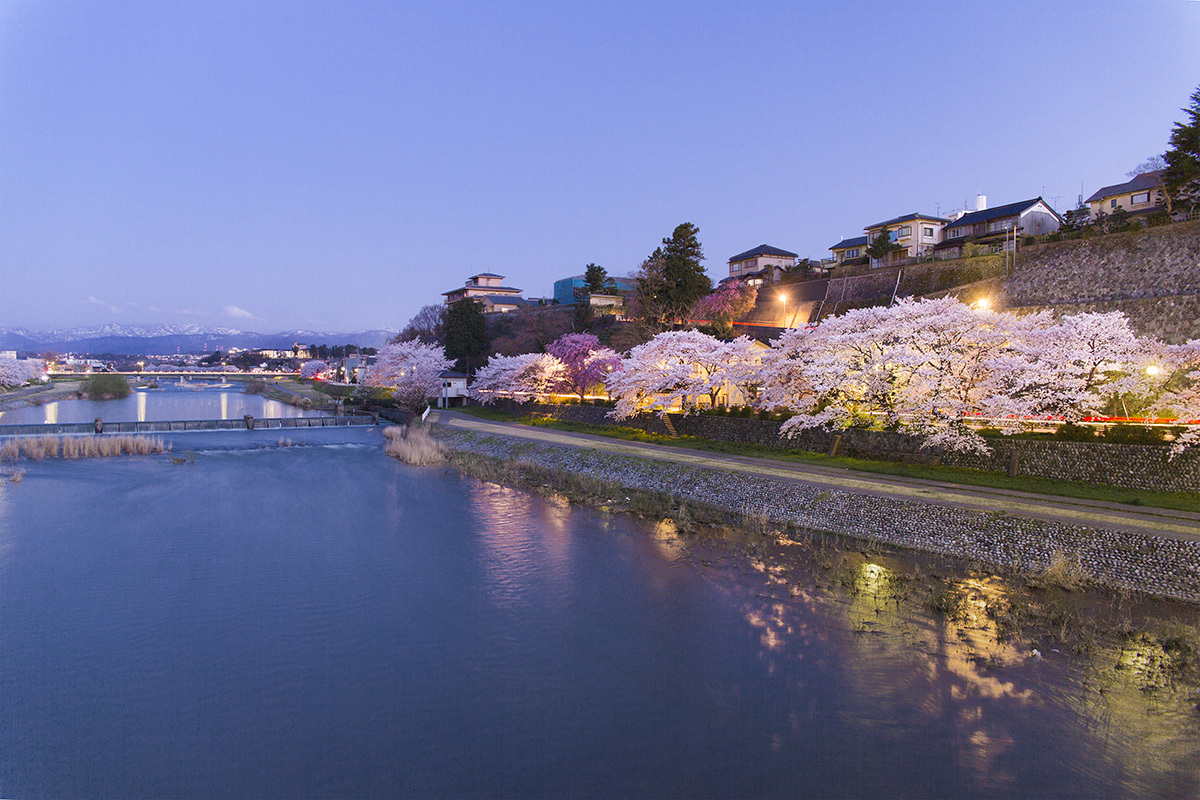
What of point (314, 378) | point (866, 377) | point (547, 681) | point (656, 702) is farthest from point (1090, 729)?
point (314, 378)

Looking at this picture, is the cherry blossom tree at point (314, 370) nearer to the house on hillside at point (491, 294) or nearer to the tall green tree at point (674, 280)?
the house on hillside at point (491, 294)

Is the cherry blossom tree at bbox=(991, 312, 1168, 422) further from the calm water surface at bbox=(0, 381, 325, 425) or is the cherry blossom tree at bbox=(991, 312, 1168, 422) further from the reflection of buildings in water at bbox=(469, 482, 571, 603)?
the calm water surface at bbox=(0, 381, 325, 425)

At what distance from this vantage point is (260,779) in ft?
22.8

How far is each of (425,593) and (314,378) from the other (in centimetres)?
9278

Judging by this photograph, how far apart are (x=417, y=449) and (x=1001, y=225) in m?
42.9

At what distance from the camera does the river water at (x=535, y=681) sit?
704 cm

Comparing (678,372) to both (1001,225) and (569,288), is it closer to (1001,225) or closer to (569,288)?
(1001,225)

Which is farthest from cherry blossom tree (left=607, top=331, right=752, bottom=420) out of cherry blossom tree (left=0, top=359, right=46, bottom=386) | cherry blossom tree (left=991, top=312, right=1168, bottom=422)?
→ cherry blossom tree (left=0, top=359, right=46, bottom=386)

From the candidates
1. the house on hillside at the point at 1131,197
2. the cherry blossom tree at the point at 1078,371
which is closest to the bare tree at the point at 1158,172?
the house on hillside at the point at 1131,197

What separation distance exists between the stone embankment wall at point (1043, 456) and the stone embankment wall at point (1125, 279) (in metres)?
12.5

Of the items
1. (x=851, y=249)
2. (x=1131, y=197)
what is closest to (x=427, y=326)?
(x=851, y=249)

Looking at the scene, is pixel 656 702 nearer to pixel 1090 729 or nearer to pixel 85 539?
pixel 1090 729

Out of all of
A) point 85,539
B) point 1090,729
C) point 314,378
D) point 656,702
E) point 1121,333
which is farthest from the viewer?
point 314,378

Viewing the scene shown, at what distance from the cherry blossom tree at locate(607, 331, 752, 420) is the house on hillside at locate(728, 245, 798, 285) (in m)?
32.1
